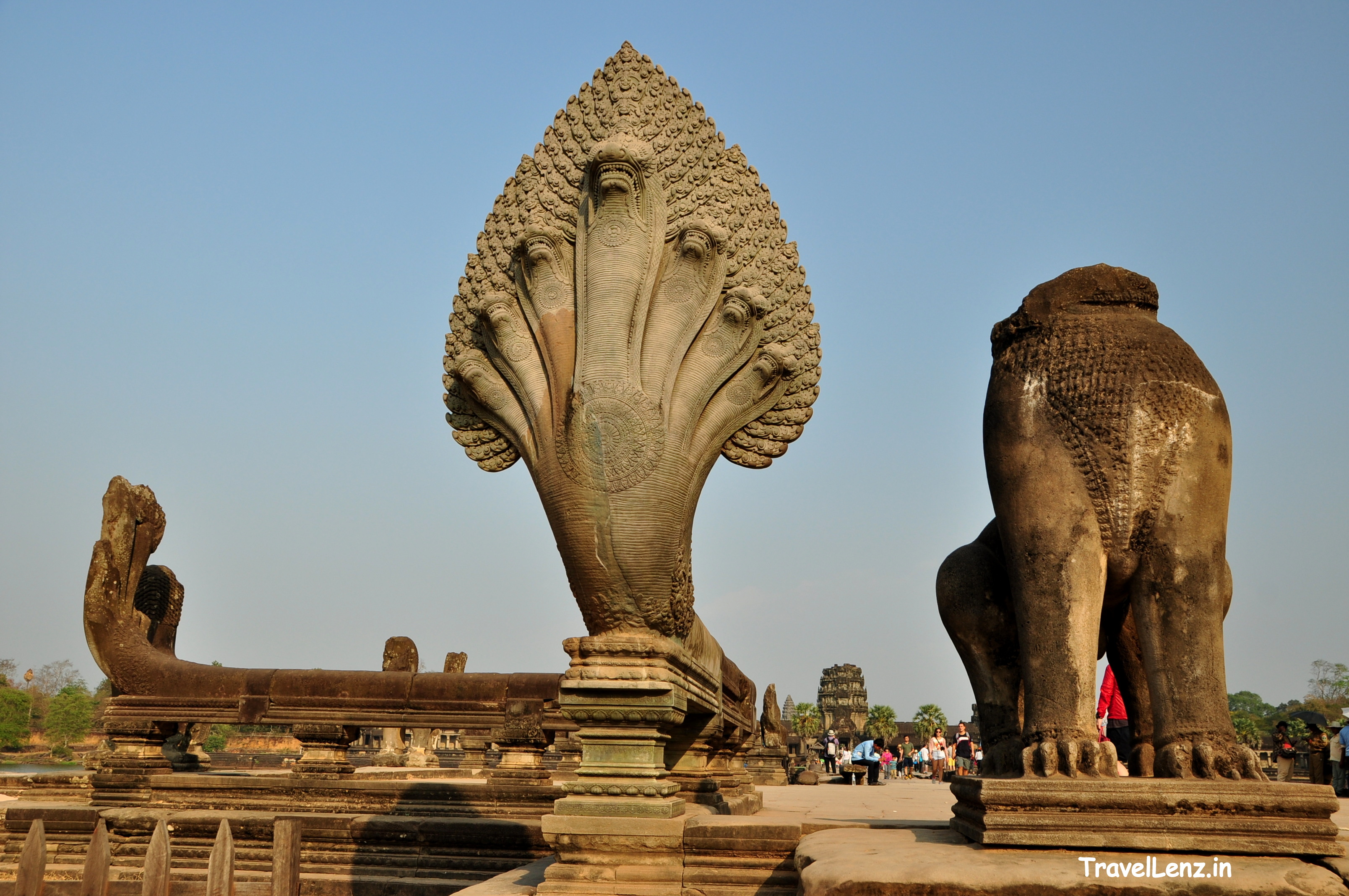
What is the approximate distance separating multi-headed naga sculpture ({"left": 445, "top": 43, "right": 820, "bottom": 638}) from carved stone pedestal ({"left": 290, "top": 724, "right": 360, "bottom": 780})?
3.96 metres

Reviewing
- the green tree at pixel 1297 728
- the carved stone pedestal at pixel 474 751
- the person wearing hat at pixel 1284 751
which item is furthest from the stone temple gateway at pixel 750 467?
the green tree at pixel 1297 728

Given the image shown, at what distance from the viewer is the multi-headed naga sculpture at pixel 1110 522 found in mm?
3502

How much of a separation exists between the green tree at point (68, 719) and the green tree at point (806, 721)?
125 feet

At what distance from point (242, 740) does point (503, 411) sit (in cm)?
3260

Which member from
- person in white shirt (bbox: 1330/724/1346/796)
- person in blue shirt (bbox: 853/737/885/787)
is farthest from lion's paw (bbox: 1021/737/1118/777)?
person in blue shirt (bbox: 853/737/885/787)

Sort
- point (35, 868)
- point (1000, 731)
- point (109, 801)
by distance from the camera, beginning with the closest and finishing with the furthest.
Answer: point (1000, 731)
point (35, 868)
point (109, 801)

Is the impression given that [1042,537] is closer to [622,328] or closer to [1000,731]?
[1000,731]

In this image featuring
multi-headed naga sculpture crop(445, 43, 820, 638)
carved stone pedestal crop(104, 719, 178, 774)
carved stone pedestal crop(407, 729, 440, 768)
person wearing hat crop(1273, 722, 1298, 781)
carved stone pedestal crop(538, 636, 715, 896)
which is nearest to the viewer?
carved stone pedestal crop(538, 636, 715, 896)

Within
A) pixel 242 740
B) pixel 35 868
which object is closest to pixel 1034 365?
pixel 35 868

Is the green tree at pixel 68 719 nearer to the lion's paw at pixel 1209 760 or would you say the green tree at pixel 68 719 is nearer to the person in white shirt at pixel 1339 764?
the person in white shirt at pixel 1339 764

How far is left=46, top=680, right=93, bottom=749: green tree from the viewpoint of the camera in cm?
5375

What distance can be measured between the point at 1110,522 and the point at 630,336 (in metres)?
2.06

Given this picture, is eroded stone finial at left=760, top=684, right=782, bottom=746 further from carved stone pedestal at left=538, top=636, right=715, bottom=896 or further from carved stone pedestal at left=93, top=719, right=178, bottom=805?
carved stone pedestal at left=538, top=636, right=715, bottom=896

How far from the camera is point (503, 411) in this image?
15.4 feet
